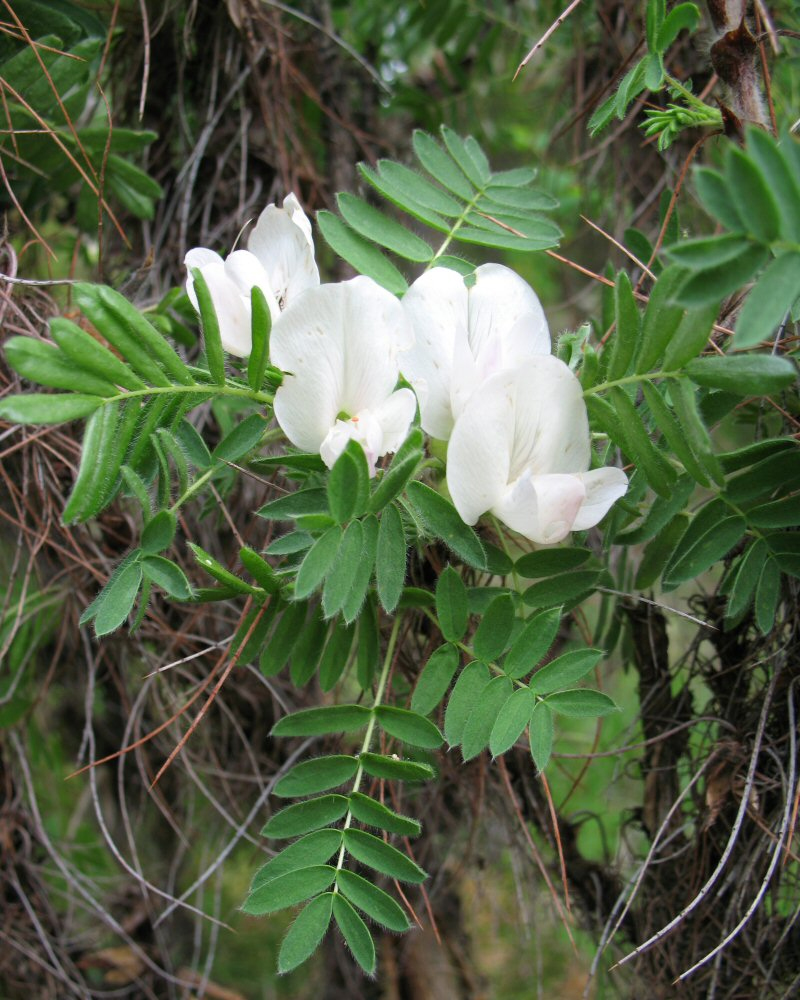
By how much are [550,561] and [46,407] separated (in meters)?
0.36

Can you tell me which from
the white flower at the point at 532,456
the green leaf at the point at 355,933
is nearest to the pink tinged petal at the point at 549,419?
the white flower at the point at 532,456

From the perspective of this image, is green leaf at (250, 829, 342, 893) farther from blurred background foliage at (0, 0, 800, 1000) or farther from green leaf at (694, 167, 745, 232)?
green leaf at (694, 167, 745, 232)

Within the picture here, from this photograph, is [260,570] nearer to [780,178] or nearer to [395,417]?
[395,417]

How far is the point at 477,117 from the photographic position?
150 cm

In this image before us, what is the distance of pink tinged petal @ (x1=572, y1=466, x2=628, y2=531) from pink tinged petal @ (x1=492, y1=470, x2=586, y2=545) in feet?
0.05

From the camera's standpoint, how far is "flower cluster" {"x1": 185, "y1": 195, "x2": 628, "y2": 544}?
1.90 ft

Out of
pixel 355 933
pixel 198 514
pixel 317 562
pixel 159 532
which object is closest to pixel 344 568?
pixel 317 562

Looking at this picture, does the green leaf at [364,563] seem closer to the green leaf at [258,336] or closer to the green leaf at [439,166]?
the green leaf at [258,336]

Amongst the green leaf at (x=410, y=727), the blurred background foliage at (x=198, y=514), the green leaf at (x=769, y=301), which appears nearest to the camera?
the green leaf at (x=769, y=301)

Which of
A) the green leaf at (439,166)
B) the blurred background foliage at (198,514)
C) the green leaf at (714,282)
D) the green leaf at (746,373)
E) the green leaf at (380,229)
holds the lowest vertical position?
the blurred background foliage at (198,514)

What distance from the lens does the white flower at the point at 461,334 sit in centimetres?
61

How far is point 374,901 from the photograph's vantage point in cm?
60

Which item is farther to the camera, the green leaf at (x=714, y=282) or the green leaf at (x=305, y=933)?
the green leaf at (x=305, y=933)

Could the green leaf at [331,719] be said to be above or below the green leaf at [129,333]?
below
